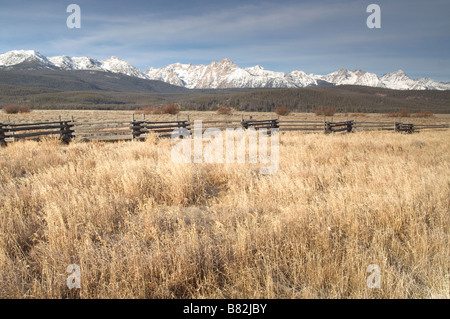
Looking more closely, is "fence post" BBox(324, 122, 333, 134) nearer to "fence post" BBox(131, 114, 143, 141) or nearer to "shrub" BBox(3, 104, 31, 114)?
"fence post" BBox(131, 114, 143, 141)

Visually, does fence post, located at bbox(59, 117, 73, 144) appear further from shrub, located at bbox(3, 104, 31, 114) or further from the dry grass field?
shrub, located at bbox(3, 104, 31, 114)

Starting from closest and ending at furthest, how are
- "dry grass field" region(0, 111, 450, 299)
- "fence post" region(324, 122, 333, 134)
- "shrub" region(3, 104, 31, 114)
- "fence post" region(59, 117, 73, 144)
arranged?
"dry grass field" region(0, 111, 450, 299) → "fence post" region(59, 117, 73, 144) → "fence post" region(324, 122, 333, 134) → "shrub" region(3, 104, 31, 114)

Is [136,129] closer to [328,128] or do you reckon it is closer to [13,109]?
[328,128]

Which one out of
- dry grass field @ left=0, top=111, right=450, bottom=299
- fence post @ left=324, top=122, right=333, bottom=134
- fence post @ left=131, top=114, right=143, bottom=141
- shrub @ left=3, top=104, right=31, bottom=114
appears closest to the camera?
dry grass field @ left=0, top=111, right=450, bottom=299

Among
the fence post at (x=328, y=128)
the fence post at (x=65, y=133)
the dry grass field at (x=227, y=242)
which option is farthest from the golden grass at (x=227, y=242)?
the fence post at (x=328, y=128)

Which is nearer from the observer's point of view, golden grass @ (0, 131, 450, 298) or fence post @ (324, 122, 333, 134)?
golden grass @ (0, 131, 450, 298)

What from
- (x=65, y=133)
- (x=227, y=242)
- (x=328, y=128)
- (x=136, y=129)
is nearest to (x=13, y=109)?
(x=65, y=133)

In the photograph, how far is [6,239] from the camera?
2.87m

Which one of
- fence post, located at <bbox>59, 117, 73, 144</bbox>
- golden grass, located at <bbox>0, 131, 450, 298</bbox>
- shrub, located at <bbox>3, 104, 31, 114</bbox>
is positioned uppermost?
shrub, located at <bbox>3, 104, 31, 114</bbox>

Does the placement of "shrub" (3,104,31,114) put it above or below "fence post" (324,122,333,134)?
above

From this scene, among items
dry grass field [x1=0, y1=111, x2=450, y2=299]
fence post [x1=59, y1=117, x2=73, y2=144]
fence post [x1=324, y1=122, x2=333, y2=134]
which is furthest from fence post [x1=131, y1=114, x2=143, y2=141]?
fence post [x1=324, y1=122, x2=333, y2=134]

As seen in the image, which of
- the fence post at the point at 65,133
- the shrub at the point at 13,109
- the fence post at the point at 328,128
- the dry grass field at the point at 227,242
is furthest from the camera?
the shrub at the point at 13,109

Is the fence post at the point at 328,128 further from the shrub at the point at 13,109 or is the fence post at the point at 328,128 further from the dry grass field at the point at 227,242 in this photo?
the shrub at the point at 13,109
